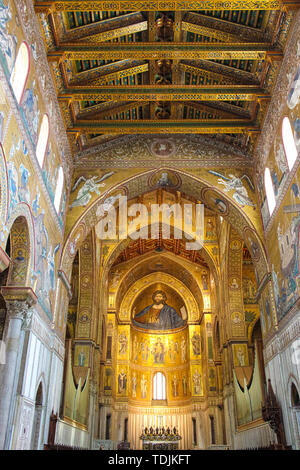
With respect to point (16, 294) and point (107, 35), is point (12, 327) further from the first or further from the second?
point (107, 35)

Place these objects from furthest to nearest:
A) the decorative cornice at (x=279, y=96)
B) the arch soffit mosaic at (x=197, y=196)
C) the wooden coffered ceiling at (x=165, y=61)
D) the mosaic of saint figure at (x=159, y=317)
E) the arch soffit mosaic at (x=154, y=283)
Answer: the mosaic of saint figure at (x=159, y=317) < the arch soffit mosaic at (x=154, y=283) < the arch soffit mosaic at (x=197, y=196) < the wooden coffered ceiling at (x=165, y=61) < the decorative cornice at (x=279, y=96)

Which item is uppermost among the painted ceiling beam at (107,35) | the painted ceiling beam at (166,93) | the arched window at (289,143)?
the painted ceiling beam at (107,35)

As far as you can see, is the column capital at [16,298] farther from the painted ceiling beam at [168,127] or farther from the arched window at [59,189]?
the painted ceiling beam at [168,127]

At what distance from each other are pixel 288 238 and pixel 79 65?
31.0 ft

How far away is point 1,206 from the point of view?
9227mm

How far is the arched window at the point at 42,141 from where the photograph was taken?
12.7m

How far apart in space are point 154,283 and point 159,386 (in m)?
8.17

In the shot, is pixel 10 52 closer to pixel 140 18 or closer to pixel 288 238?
pixel 140 18

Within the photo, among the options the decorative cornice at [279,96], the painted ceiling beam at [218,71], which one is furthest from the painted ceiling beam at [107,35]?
the decorative cornice at [279,96]

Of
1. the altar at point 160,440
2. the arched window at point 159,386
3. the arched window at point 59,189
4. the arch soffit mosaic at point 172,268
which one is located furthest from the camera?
the arched window at point 159,386

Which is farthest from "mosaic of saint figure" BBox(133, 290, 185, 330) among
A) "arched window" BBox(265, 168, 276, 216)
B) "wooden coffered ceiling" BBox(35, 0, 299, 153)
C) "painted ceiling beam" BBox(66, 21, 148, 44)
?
"painted ceiling beam" BBox(66, 21, 148, 44)

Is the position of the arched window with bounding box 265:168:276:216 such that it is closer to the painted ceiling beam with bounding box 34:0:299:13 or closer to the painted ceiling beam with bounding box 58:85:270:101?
the painted ceiling beam with bounding box 58:85:270:101

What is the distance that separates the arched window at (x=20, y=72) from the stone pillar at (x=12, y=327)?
16.6ft

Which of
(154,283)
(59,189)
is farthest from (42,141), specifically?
(154,283)
